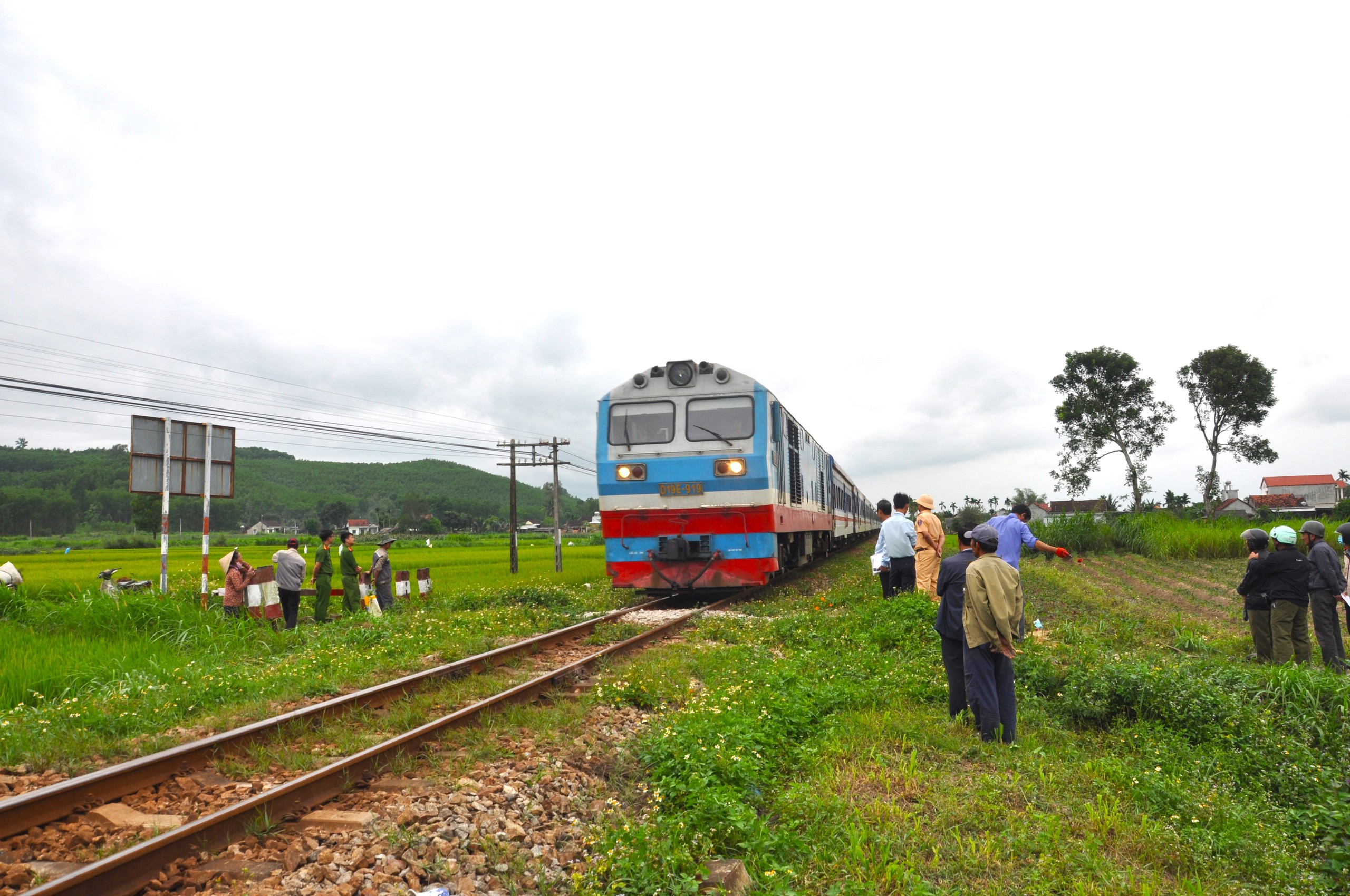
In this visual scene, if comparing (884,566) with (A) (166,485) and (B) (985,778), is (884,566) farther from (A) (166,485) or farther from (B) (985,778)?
(A) (166,485)

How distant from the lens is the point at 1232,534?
2291 centimetres

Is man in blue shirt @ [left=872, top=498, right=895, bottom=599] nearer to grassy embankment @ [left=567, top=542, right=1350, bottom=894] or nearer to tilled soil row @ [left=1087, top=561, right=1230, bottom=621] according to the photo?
grassy embankment @ [left=567, top=542, right=1350, bottom=894]

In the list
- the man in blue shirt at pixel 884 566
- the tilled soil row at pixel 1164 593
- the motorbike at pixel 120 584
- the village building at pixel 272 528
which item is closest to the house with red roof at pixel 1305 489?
the tilled soil row at pixel 1164 593

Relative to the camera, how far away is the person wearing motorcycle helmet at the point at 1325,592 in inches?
312

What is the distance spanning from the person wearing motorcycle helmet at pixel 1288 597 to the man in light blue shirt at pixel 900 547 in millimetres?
4298

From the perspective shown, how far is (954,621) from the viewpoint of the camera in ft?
19.6

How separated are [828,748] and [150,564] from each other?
4087cm

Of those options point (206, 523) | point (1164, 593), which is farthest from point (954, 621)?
point (206, 523)

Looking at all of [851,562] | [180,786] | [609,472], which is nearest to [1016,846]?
[180,786]

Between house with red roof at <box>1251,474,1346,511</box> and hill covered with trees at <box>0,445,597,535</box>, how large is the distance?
64920 mm

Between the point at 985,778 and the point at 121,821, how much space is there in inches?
197

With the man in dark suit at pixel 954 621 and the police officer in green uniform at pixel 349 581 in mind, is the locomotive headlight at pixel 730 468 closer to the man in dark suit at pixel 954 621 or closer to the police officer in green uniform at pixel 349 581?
the police officer in green uniform at pixel 349 581

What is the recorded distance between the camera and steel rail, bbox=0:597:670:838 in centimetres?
419

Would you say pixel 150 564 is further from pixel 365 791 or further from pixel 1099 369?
pixel 1099 369
